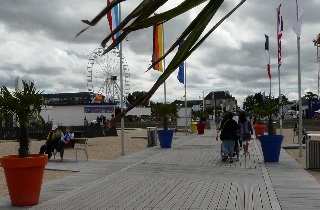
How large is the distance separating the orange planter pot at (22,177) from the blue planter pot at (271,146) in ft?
24.3

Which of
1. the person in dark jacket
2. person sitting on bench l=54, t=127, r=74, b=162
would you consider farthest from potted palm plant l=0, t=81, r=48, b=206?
person sitting on bench l=54, t=127, r=74, b=162

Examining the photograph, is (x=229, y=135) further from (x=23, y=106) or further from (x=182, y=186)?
(x=23, y=106)

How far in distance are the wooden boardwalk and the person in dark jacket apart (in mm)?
390

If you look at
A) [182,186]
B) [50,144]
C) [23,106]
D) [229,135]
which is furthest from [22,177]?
[50,144]

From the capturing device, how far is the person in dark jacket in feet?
42.4

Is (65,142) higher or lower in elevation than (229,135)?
lower

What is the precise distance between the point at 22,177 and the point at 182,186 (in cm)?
313

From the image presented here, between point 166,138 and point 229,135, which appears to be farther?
point 166,138

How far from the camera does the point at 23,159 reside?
23.3 feet

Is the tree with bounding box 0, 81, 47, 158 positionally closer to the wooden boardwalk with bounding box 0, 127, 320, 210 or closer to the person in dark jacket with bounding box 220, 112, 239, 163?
the wooden boardwalk with bounding box 0, 127, 320, 210

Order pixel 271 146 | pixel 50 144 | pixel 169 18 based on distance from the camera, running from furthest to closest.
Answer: pixel 50 144, pixel 271 146, pixel 169 18

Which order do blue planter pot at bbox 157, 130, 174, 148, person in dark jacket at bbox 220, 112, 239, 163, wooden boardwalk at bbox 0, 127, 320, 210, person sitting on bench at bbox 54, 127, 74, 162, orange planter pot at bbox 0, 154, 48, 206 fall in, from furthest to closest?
blue planter pot at bbox 157, 130, 174, 148 → person sitting on bench at bbox 54, 127, 74, 162 → person in dark jacket at bbox 220, 112, 239, 163 → wooden boardwalk at bbox 0, 127, 320, 210 → orange planter pot at bbox 0, 154, 48, 206

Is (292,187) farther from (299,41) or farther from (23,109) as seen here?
(299,41)

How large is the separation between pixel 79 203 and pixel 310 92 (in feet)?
372
